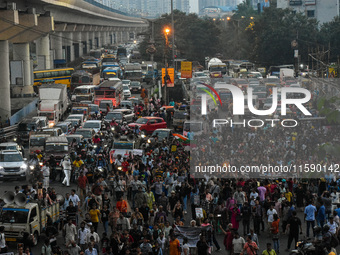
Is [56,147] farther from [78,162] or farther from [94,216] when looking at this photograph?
[94,216]

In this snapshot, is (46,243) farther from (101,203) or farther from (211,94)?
(211,94)

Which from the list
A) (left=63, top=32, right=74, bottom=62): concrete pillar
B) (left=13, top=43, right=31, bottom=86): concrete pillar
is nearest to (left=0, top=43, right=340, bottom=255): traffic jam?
(left=13, top=43, right=31, bottom=86): concrete pillar

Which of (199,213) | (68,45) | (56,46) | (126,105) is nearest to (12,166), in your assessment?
(199,213)

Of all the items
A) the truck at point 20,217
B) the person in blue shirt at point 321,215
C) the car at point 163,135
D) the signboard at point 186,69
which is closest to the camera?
the truck at point 20,217

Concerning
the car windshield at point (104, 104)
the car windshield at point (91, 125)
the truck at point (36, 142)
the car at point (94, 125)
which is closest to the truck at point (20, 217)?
the truck at point (36, 142)

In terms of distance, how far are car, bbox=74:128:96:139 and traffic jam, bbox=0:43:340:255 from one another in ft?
0.37

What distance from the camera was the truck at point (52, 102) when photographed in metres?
47.2

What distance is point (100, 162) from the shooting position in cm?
3036

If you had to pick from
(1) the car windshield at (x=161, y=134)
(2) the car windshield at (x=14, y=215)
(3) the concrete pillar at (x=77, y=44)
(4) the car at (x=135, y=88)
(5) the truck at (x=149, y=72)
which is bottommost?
(2) the car windshield at (x=14, y=215)

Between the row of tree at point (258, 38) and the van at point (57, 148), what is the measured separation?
50.1 meters

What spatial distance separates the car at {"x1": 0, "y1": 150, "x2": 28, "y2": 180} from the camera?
101 ft

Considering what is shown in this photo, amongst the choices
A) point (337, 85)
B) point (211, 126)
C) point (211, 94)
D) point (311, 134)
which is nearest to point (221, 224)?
point (311, 134)

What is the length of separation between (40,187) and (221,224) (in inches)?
224

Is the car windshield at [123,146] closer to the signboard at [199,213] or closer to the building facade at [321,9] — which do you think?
the signboard at [199,213]
